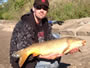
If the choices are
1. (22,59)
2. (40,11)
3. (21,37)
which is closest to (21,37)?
(21,37)

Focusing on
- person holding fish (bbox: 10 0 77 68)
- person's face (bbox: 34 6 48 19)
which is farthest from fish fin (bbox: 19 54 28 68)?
person's face (bbox: 34 6 48 19)

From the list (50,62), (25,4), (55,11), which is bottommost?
(25,4)

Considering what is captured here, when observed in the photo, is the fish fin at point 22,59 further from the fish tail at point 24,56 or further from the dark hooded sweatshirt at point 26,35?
the dark hooded sweatshirt at point 26,35

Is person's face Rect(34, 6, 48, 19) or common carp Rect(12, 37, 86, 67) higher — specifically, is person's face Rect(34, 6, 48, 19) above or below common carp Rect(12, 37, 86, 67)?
above

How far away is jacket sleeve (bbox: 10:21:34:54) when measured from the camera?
309 cm

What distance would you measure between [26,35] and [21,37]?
8 centimetres

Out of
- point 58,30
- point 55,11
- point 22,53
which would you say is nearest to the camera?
point 22,53

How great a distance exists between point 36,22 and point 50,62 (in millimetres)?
583

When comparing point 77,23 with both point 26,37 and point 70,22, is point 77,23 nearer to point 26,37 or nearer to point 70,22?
point 70,22

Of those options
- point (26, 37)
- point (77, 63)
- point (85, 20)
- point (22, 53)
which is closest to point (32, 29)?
point (26, 37)

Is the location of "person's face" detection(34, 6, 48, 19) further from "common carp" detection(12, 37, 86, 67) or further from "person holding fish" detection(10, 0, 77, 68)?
"common carp" detection(12, 37, 86, 67)

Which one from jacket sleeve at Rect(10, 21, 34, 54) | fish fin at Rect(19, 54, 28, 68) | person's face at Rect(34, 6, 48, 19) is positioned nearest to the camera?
fish fin at Rect(19, 54, 28, 68)

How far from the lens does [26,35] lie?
3131mm

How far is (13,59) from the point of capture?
10.3 feet
